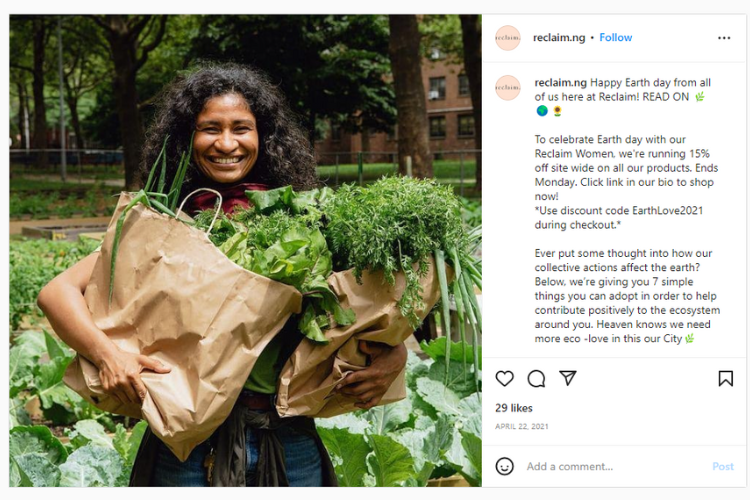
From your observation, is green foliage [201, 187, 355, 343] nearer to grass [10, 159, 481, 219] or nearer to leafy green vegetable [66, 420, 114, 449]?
leafy green vegetable [66, 420, 114, 449]

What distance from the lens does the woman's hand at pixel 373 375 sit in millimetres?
2287

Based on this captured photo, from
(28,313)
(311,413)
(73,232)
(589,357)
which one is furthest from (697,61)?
(73,232)

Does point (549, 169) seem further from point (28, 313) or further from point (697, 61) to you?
point (28, 313)

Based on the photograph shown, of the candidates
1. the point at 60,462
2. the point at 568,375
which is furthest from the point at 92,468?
the point at 568,375

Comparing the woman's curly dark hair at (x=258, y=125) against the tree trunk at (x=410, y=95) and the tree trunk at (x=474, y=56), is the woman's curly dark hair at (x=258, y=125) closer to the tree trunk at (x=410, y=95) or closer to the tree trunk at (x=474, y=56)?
the tree trunk at (x=410, y=95)

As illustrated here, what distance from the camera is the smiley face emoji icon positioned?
2.83 m

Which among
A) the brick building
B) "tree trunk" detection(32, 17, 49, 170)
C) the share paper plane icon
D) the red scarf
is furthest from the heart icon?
the brick building

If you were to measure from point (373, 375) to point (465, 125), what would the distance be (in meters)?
47.5

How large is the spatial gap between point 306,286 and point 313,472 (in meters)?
0.62

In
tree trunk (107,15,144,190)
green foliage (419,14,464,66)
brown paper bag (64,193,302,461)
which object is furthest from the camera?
green foliage (419,14,464,66)

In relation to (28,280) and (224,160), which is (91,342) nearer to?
(224,160)

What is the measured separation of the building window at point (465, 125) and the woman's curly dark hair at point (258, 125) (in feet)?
153

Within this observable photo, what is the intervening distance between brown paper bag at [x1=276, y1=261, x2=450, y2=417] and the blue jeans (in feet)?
0.57

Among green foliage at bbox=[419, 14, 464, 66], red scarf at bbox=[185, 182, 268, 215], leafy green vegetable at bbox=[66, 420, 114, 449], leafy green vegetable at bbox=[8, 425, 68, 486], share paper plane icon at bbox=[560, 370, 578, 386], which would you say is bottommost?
leafy green vegetable at bbox=[66, 420, 114, 449]
